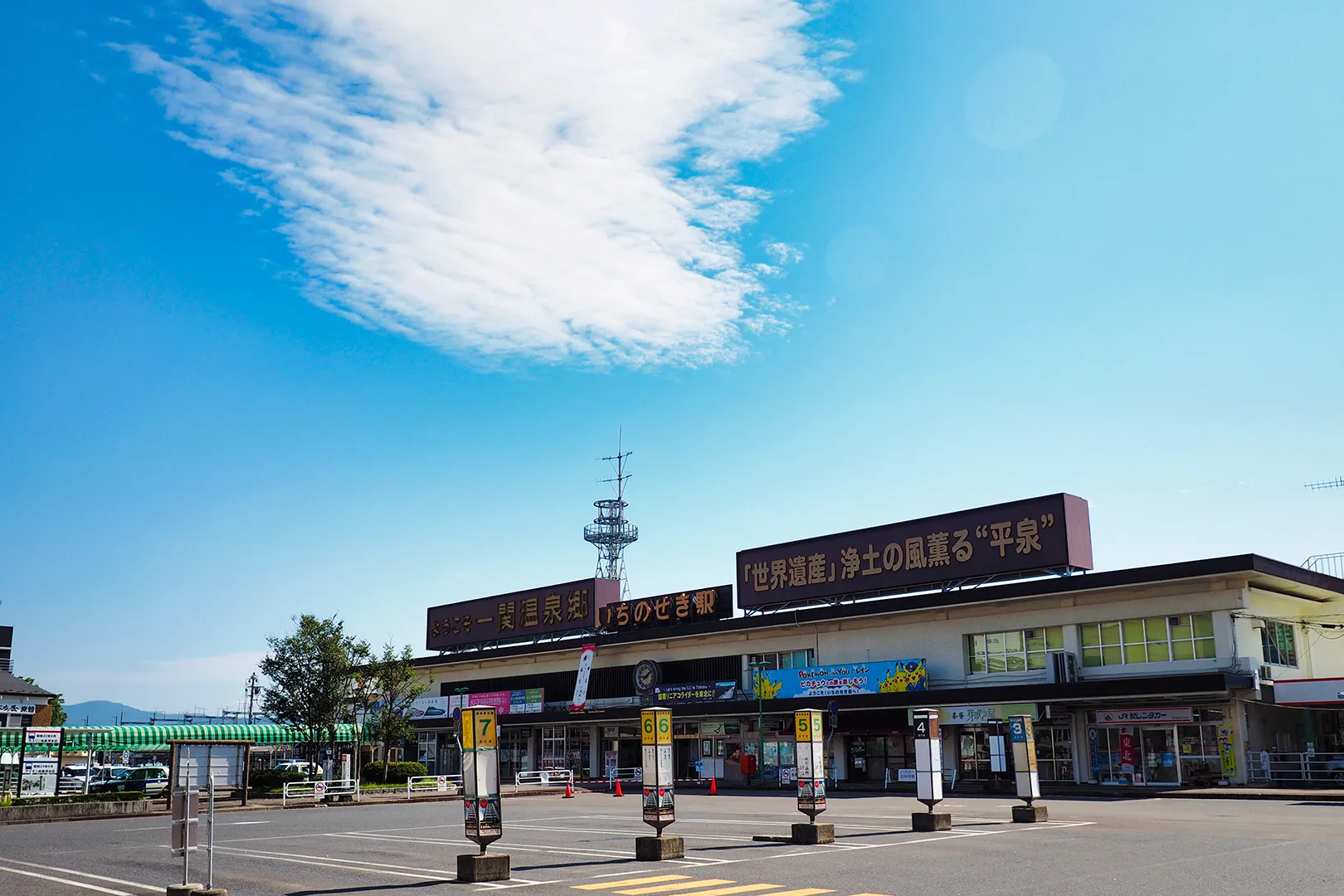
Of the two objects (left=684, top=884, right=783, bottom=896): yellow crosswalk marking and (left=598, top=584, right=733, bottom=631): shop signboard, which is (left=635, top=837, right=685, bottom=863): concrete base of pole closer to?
(left=684, top=884, right=783, bottom=896): yellow crosswalk marking

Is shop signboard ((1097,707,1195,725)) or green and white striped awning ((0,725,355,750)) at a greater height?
shop signboard ((1097,707,1195,725))

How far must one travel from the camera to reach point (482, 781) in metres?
16.5

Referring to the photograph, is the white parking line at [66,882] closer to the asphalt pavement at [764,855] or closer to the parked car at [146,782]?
the asphalt pavement at [764,855]

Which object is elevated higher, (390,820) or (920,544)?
(920,544)

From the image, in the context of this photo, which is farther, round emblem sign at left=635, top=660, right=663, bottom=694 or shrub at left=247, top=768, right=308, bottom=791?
round emblem sign at left=635, top=660, right=663, bottom=694

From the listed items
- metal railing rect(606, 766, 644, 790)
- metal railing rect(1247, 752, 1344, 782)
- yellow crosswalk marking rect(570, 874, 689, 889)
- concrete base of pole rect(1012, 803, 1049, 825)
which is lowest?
metal railing rect(606, 766, 644, 790)

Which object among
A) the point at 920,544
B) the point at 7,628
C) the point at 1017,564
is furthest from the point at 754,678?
the point at 7,628

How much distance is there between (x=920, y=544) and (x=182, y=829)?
36.5 m

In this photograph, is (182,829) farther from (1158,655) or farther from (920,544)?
(920,544)

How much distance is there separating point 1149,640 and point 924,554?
10.1 meters

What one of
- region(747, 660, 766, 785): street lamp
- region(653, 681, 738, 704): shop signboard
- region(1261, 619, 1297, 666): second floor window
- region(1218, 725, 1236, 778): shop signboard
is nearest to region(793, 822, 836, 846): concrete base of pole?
region(1218, 725, 1236, 778): shop signboard

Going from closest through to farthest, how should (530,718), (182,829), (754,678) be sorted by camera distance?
1. (182,829)
2. (754,678)
3. (530,718)

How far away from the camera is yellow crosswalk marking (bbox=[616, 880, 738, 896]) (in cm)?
1392

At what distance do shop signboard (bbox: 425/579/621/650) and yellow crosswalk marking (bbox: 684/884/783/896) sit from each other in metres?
47.7
